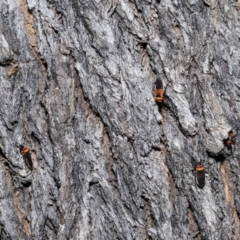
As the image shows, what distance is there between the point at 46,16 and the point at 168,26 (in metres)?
0.55

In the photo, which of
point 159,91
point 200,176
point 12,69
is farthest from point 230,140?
point 12,69

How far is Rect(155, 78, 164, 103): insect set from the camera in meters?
1.80

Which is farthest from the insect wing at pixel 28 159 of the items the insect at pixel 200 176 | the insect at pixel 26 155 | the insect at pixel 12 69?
the insect at pixel 200 176

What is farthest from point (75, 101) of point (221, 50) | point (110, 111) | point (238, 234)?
point (238, 234)

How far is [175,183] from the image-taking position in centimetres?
189

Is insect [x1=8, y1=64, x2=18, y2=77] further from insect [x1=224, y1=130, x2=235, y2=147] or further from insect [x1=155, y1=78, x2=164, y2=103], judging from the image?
insect [x1=224, y1=130, x2=235, y2=147]

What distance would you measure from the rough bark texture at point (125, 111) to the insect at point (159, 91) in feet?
0.09

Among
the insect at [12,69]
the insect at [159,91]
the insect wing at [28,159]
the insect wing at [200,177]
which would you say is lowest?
the insect wing at [200,177]

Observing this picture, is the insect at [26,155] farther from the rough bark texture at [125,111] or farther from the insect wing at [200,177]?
the insect wing at [200,177]

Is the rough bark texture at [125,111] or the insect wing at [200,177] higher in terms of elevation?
the rough bark texture at [125,111]

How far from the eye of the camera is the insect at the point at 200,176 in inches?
72.4

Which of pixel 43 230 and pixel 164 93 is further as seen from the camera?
pixel 43 230

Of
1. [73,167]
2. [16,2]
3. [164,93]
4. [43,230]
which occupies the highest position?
[16,2]

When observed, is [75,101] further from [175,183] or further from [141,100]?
[175,183]
